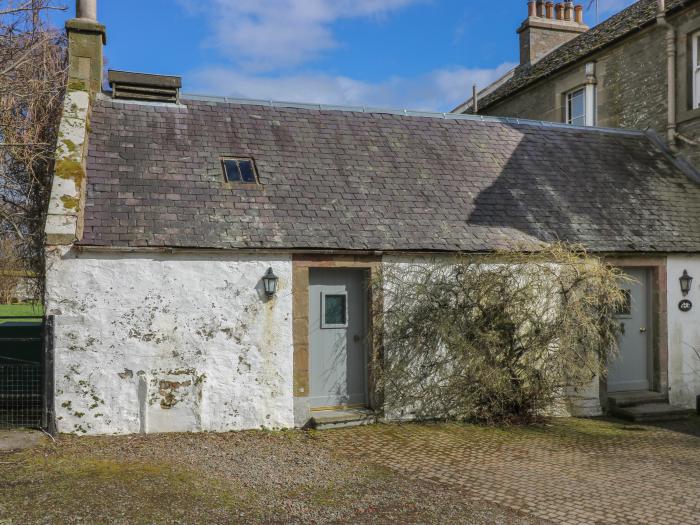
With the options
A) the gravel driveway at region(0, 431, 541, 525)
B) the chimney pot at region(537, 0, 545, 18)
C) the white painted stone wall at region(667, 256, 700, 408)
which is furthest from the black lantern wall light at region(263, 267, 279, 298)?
the chimney pot at region(537, 0, 545, 18)

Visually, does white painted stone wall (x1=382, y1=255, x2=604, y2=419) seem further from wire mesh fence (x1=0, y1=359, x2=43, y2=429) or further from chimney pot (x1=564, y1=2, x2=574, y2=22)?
chimney pot (x1=564, y1=2, x2=574, y2=22)

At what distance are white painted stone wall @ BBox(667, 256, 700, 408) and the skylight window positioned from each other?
25.3 feet

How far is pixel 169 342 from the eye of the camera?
8750 mm

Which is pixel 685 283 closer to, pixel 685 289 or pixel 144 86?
pixel 685 289

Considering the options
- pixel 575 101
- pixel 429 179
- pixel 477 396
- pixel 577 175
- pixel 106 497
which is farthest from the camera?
pixel 575 101

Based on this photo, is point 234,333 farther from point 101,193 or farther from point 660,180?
point 660,180

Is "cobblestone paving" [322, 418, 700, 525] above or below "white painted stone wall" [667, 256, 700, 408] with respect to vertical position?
below

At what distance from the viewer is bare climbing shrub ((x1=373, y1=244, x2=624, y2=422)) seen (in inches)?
378

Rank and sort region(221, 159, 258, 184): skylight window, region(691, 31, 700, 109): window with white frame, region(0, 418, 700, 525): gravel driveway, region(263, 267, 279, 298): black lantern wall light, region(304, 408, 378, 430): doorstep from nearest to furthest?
region(0, 418, 700, 525): gravel driveway
region(263, 267, 279, 298): black lantern wall light
region(304, 408, 378, 430): doorstep
region(221, 159, 258, 184): skylight window
region(691, 31, 700, 109): window with white frame

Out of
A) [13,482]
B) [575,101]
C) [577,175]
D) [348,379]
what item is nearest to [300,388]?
[348,379]

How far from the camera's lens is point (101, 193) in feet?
30.2

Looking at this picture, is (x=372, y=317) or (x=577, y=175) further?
(x=577, y=175)

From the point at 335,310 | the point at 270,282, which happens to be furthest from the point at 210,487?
the point at 335,310

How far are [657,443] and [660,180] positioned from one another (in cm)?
633
